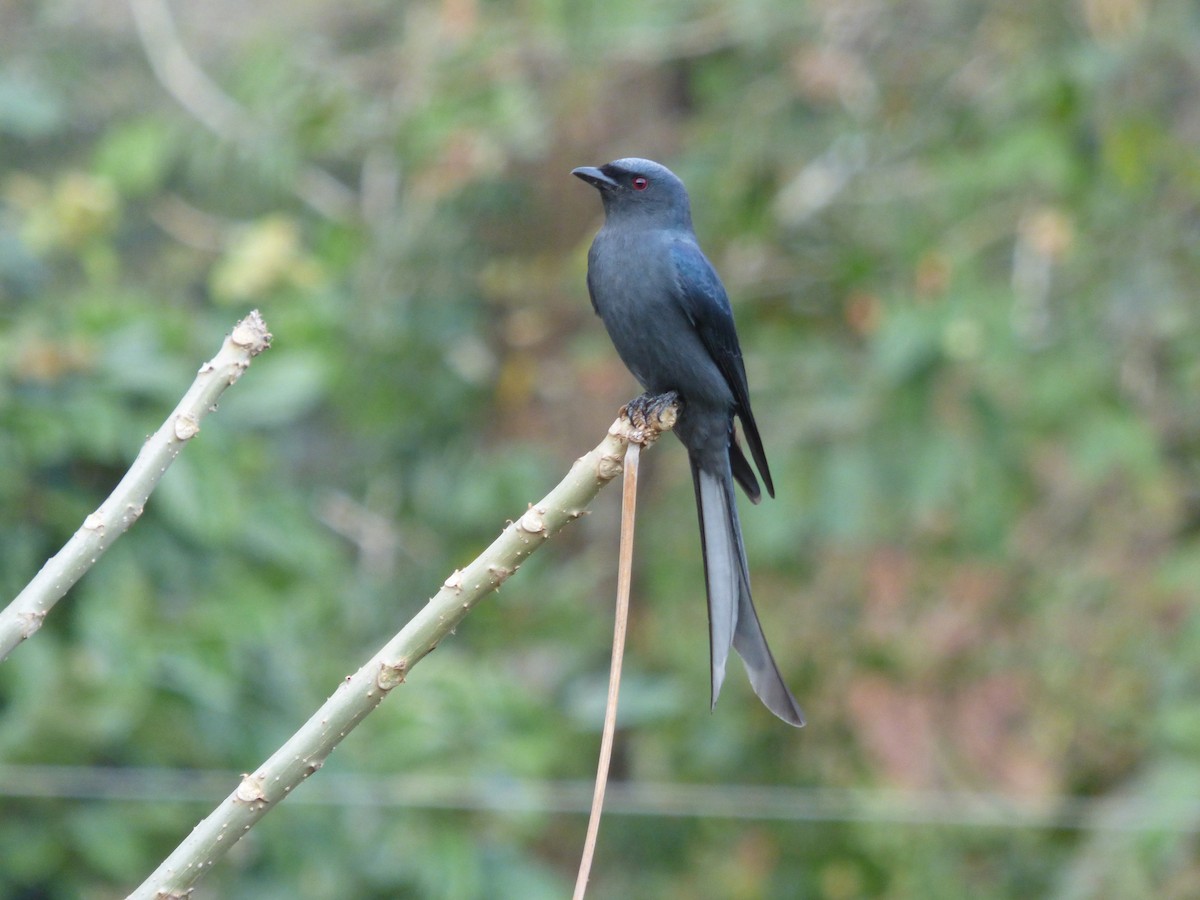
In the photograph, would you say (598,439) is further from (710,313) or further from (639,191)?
(710,313)

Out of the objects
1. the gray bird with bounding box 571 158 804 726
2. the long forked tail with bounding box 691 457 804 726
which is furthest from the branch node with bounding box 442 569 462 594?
the gray bird with bounding box 571 158 804 726

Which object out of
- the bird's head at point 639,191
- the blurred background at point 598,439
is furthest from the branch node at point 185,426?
the blurred background at point 598,439

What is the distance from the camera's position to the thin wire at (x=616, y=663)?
4.43 ft

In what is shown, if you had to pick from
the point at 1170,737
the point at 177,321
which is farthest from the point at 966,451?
the point at 177,321

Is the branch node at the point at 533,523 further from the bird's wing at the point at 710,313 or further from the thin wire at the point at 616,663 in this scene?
the bird's wing at the point at 710,313

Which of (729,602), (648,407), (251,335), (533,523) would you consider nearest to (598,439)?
(648,407)

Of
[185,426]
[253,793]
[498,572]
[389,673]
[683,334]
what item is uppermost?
[683,334]

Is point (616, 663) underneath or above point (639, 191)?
underneath

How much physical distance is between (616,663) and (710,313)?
4.50ft

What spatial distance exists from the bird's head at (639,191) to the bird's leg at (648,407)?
1.20ft

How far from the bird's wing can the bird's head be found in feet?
0.33

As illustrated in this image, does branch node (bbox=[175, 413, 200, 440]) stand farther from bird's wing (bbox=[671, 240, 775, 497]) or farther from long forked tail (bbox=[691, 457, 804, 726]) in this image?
bird's wing (bbox=[671, 240, 775, 497])

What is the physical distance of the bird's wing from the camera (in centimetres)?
265

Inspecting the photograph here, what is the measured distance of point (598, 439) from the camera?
6.29 metres
